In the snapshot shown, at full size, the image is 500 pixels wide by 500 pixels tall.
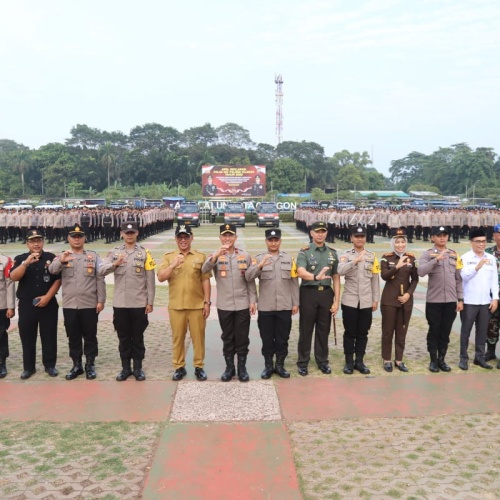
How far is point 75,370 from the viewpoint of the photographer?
5203mm

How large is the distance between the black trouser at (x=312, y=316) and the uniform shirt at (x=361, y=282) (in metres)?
0.21

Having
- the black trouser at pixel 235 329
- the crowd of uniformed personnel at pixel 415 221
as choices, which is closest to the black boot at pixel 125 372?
the black trouser at pixel 235 329

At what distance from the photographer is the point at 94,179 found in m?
74.1

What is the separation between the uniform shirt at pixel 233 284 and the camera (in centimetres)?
508

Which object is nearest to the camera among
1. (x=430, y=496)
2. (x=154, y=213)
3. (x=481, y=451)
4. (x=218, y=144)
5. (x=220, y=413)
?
(x=430, y=496)

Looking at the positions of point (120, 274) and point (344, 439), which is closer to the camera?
point (344, 439)

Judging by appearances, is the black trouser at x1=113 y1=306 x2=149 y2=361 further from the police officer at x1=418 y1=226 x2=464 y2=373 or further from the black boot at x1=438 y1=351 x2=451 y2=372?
the black boot at x1=438 y1=351 x2=451 y2=372

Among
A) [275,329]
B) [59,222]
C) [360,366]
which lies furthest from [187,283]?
[59,222]

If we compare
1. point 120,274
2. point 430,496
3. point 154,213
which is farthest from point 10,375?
point 154,213

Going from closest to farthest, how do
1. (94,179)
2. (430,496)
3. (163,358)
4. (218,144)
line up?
(430,496)
(163,358)
(94,179)
(218,144)

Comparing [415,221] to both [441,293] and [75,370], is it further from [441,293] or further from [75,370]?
[75,370]

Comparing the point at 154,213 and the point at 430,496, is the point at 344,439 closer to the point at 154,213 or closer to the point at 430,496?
the point at 430,496

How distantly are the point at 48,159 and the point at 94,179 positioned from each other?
288 inches

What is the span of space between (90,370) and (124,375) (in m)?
0.35
